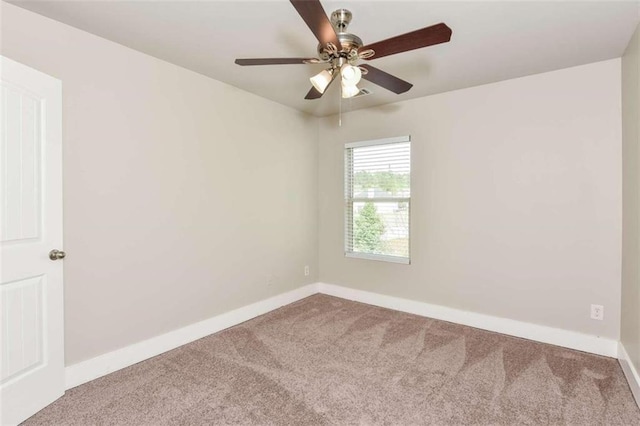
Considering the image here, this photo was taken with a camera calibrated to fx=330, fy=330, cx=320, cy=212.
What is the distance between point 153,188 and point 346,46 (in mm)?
1911

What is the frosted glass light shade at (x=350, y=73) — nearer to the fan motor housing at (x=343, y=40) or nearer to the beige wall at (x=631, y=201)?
the fan motor housing at (x=343, y=40)

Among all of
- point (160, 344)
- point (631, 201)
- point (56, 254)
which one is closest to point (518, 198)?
point (631, 201)

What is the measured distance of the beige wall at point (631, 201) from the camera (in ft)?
7.22

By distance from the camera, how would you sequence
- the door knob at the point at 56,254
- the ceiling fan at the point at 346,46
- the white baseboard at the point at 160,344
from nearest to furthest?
→ the ceiling fan at the point at 346,46 → the door knob at the point at 56,254 → the white baseboard at the point at 160,344

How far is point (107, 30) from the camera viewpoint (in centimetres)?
229

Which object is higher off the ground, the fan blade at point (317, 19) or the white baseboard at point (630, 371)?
the fan blade at point (317, 19)

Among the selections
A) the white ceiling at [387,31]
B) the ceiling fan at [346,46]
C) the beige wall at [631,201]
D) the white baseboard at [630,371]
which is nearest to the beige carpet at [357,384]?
the white baseboard at [630,371]

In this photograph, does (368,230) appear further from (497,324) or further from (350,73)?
A: (350,73)

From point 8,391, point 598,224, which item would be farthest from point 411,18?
point 8,391

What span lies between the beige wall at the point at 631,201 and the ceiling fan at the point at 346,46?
5.25 ft

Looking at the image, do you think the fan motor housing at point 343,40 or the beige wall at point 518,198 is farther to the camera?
the beige wall at point 518,198

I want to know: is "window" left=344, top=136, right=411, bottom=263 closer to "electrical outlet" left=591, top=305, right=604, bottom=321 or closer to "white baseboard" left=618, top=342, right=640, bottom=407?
"electrical outlet" left=591, top=305, right=604, bottom=321

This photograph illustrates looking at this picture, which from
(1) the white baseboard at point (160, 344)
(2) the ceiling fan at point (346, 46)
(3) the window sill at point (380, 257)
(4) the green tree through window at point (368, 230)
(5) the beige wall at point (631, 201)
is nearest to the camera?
(2) the ceiling fan at point (346, 46)

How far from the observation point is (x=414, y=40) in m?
1.69
